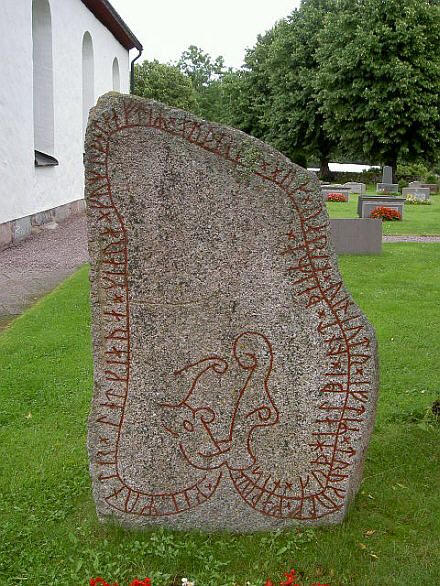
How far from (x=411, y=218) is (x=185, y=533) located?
57.1 ft

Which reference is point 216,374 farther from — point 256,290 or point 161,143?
point 161,143

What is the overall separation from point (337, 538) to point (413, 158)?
29.8m

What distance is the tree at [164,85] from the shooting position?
1885 inches

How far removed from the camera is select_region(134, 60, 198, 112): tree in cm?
4788

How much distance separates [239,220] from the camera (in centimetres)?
307

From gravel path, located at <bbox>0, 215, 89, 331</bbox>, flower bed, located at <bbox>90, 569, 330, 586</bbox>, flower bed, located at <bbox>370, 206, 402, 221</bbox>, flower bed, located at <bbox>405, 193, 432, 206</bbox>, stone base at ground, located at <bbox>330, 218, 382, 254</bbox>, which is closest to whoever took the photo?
flower bed, located at <bbox>90, 569, 330, 586</bbox>

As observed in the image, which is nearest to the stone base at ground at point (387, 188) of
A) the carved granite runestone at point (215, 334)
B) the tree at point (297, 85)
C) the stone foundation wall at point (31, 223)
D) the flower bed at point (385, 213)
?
the flower bed at point (385, 213)

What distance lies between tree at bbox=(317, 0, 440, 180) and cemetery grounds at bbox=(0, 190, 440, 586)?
2449 centimetres

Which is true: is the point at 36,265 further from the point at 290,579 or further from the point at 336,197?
the point at 336,197

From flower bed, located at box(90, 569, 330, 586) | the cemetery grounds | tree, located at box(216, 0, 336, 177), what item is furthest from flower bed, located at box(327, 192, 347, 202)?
flower bed, located at box(90, 569, 330, 586)

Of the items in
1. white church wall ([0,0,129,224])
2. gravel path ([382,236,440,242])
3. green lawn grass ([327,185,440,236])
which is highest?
white church wall ([0,0,129,224])

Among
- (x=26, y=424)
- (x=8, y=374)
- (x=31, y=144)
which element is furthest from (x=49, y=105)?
(x=26, y=424)

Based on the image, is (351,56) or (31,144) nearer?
(31,144)

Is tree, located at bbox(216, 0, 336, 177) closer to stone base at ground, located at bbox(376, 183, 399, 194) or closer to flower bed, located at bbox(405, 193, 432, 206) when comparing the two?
stone base at ground, located at bbox(376, 183, 399, 194)
